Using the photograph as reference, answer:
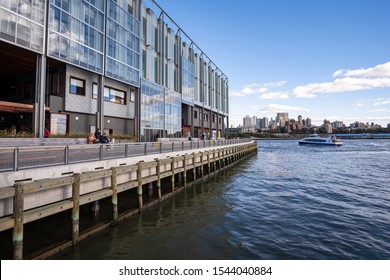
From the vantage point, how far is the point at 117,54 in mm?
31125

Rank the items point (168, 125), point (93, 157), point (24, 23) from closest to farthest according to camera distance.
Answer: point (93, 157)
point (24, 23)
point (168, 125)

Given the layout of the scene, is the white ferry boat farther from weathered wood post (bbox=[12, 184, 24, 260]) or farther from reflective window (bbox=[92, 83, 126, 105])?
weathered wood post (bbox=[12, 184, 24, 260])

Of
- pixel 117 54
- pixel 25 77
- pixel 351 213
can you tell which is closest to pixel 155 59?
pixel 117 54

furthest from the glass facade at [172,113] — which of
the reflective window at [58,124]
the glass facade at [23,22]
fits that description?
the glass facade at [23,22]

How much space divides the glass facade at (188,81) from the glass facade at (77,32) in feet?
77.8

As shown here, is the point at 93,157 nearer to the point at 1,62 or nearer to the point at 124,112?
the point at 1,62

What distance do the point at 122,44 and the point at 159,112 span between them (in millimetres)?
12143

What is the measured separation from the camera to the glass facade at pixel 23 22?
1891cm

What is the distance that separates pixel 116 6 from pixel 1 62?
1421 centimetres

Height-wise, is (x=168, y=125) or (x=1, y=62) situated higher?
(x=1, y=62)

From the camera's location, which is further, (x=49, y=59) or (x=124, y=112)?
(x=124, y=112)

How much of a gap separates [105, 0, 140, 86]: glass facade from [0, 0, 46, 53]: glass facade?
338 inches

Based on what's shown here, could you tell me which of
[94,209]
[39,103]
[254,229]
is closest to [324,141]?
[39,103]

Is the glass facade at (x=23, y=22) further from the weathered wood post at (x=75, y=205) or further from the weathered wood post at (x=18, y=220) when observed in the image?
the weathered wood post at (x=18, y=220)
